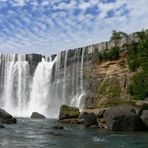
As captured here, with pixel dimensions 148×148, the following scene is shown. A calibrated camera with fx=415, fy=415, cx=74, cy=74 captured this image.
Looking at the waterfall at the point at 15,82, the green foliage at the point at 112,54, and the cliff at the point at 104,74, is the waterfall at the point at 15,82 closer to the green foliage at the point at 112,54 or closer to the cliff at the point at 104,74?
the cliff at the point at 104,74

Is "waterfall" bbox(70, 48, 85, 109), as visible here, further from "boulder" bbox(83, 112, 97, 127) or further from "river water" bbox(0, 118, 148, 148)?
"river water" bbox(0, 118, 148, 148)

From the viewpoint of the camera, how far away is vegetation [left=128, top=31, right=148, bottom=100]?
5362 centimetres

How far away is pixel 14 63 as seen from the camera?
239 feet

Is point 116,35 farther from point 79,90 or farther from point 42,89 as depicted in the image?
point 42,89

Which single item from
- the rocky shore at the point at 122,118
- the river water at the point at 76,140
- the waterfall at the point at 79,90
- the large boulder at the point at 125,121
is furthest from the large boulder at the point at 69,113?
the waterfall at the point at 79,90

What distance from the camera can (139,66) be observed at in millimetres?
57125

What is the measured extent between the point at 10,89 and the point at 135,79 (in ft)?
85.2

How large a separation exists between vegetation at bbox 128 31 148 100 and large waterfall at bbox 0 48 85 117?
9.90m

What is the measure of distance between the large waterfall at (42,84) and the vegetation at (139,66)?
9901 mm

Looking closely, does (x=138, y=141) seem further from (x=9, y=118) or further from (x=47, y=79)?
(x=47, y=79)

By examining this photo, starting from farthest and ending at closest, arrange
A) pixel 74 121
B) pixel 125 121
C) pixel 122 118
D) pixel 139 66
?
1. pixel 139 66
2. pixel 74 121
3. pixel 125 121
4. pixel 122 118

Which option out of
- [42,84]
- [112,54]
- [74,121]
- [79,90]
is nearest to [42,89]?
[42,84]

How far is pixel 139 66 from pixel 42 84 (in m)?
19.5

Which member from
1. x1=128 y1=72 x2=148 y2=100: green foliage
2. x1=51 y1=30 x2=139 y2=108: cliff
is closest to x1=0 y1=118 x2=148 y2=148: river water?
x1=128 y1=72 x2=148 y2=100: green foliage
